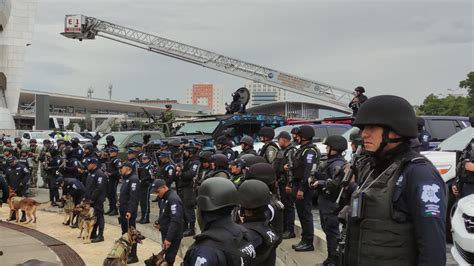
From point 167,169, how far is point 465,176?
17.2 ft

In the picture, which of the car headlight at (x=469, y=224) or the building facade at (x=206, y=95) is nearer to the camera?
the car headlight at (x=469, y=224)

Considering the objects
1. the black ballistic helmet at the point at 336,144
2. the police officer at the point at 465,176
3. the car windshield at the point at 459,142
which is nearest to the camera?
the police officer at the point at 465,176

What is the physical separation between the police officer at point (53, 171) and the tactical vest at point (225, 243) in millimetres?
11480

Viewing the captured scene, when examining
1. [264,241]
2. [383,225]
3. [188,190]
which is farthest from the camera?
[188,190]

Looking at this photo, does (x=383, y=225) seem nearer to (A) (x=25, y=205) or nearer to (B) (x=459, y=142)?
(B) (x=459, y=142)

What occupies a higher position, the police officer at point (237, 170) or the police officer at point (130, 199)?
the police officer at point (237, 170)

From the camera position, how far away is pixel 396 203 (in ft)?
7.41

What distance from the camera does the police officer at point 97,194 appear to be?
9789mm

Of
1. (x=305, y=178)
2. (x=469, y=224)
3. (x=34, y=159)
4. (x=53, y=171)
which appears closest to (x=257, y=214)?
(x=469, y=224)

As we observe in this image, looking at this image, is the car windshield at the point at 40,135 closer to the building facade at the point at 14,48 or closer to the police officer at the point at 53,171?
the police officer at the point at 53,171

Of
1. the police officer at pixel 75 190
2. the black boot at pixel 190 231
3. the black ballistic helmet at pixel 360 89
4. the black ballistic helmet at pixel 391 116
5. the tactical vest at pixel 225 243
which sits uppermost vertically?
the black ballistic helmet at pixel 360 89

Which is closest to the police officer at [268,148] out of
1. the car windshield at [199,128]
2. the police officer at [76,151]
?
the car windshield at [199,128]

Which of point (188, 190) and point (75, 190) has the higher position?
point (188, 190)

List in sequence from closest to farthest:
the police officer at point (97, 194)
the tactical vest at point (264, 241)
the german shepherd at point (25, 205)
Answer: the tactical vest at point (264, 241) < the police officer at point (97, 194) < the german shepherd at point (25, 205)
